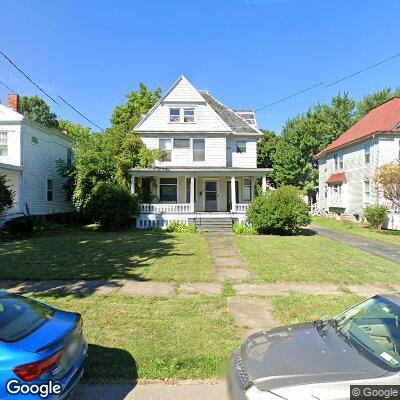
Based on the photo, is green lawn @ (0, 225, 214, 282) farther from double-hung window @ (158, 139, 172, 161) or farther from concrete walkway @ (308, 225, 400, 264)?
double-hung window @ (158, 139, 172, 161)

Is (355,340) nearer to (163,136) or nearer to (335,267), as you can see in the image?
(335,267)

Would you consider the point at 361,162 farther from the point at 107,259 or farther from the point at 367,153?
the point at 107,259

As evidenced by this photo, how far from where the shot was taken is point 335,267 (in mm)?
10750

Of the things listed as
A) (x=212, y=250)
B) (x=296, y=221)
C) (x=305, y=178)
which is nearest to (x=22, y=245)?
(x=212, y=250)

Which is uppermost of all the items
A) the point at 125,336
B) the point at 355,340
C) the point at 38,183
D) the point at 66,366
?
the point at 38,183

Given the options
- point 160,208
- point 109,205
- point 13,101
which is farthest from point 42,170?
point 160,208

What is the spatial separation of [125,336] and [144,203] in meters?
17.5

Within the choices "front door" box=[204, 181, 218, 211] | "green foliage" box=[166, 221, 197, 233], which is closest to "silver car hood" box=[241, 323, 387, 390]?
"green foliage" box=[166, 221, 197, 233]

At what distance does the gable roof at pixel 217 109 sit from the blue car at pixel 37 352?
2092 cm

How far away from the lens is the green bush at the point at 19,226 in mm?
17578

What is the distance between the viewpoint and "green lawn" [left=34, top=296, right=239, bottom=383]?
4.49m

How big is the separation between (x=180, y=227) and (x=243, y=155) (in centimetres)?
810

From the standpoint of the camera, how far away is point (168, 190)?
2444cm

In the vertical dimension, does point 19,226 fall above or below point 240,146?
below
